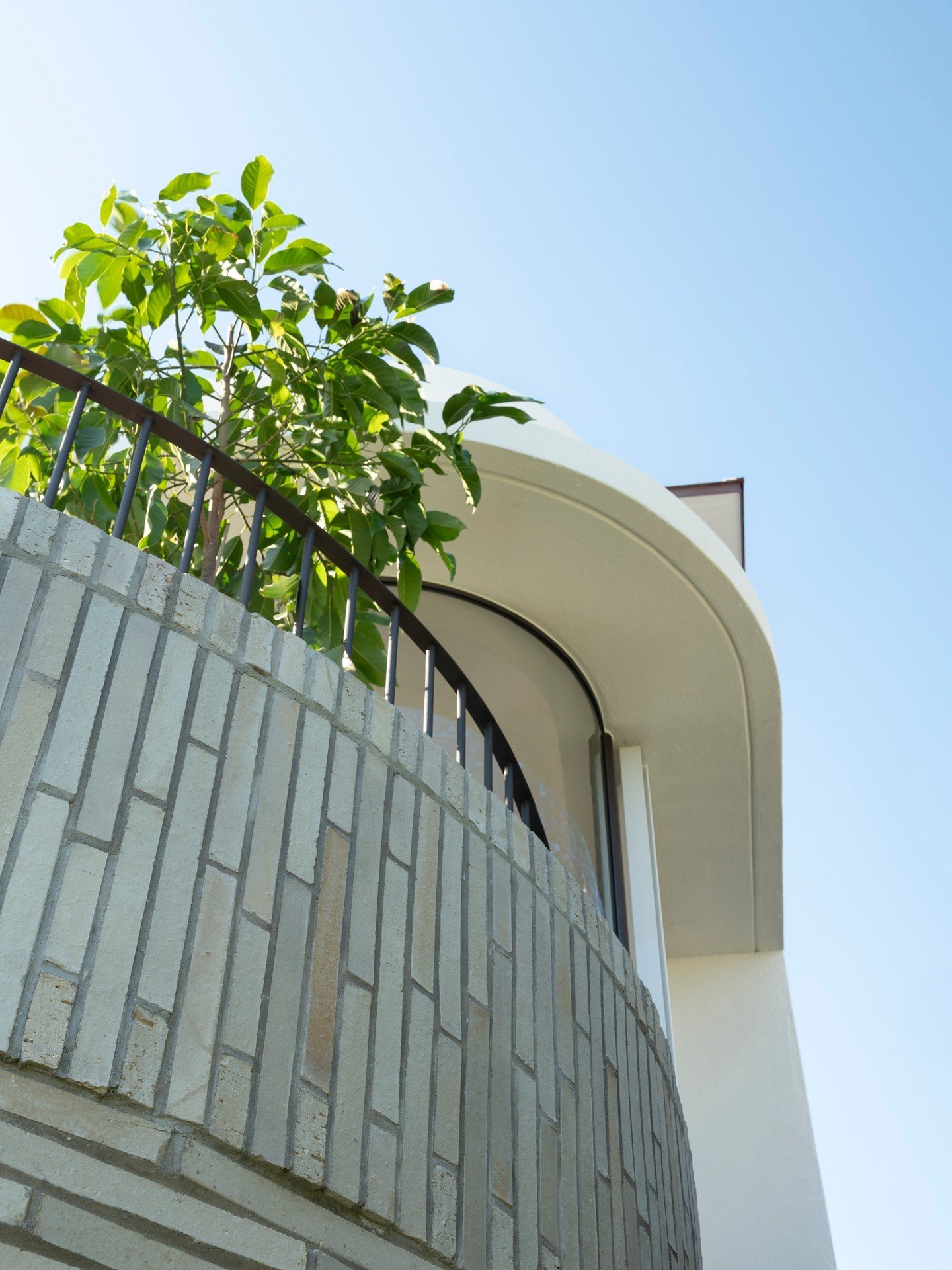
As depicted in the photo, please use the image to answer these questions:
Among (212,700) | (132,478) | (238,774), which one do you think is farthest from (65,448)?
(238,774)

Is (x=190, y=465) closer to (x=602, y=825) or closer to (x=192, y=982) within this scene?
(x=192, y=982)

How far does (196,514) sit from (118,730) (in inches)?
34.2

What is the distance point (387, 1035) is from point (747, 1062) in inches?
248

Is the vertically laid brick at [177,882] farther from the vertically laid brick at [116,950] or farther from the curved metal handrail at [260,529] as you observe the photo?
the curved metal handrail at [260,529]

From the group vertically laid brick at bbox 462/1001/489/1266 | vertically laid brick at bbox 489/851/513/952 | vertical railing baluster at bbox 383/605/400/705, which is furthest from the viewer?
vertical railing baluster at bbox 383/605/400/705

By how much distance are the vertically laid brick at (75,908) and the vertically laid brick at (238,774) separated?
29cm

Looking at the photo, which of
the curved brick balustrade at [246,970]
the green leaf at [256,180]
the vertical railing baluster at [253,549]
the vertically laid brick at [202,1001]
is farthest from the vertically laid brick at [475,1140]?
the green leaf at [256,180]

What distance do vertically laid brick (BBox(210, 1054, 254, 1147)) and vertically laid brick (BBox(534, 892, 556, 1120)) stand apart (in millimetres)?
1128

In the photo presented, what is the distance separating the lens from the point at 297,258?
3.80 meters

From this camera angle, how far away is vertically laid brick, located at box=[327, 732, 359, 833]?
2.82m

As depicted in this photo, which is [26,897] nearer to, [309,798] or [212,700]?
[212,700]

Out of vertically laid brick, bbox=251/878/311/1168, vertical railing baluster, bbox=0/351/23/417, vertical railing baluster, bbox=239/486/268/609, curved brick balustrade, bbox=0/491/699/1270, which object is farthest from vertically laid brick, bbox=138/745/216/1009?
vertical railing baluster, bbox=0/351/23/417

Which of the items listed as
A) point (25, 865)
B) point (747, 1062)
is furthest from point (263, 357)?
point (747, 1062)

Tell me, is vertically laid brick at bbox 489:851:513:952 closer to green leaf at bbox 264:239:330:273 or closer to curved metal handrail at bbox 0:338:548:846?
curved metal handrail at bbox 0:338:548:846
